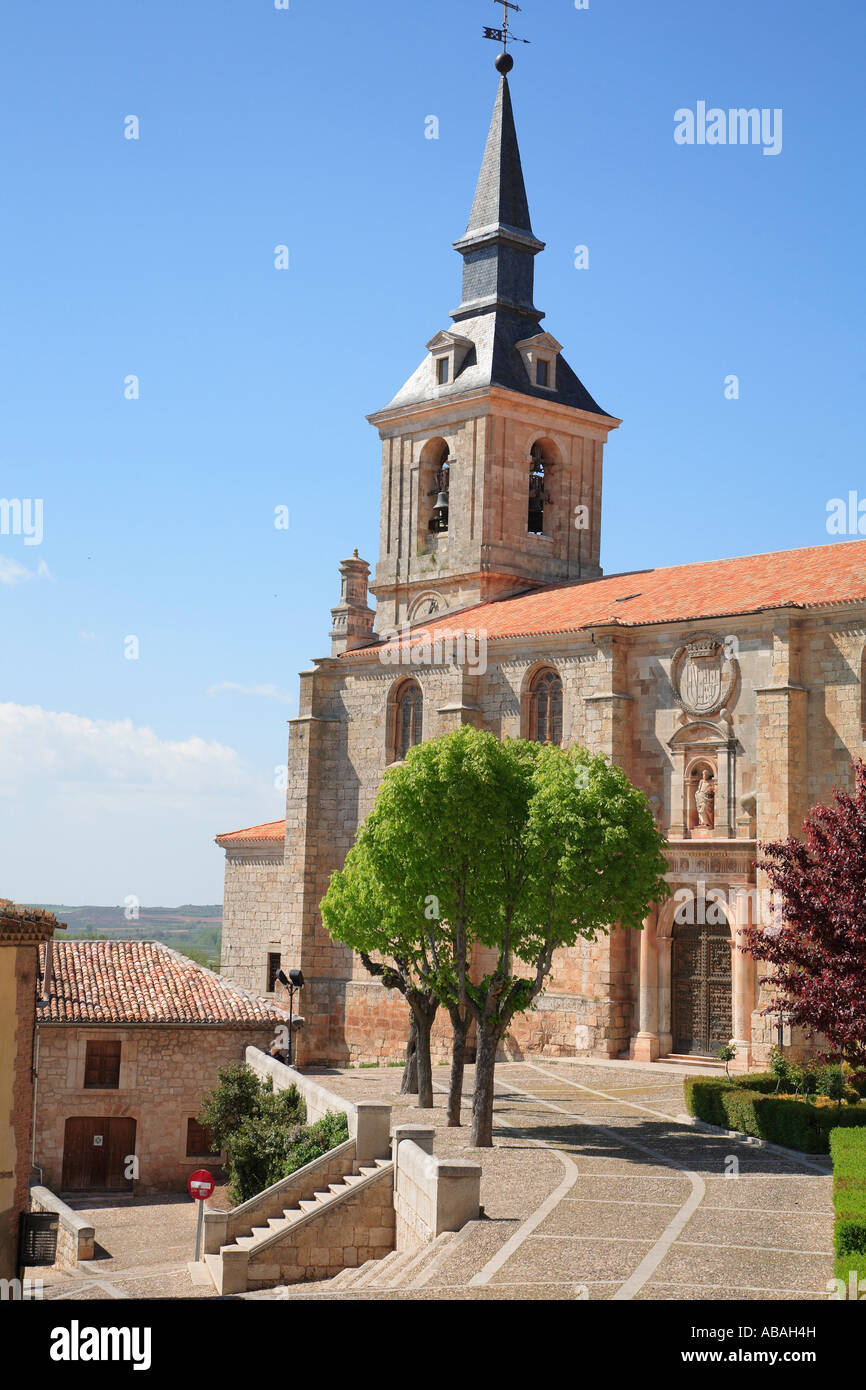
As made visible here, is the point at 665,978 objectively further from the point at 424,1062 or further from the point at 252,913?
the point at 252,913

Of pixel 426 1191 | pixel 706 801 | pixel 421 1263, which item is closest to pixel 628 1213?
pixel 426 1191

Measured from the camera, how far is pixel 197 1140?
112ft

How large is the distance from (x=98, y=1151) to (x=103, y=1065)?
1.92 metres

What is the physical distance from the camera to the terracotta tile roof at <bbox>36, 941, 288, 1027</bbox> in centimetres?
3425

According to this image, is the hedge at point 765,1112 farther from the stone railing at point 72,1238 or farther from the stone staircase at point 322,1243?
the stone railing at point 72,1238

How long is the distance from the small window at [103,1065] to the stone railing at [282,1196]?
10370 mm

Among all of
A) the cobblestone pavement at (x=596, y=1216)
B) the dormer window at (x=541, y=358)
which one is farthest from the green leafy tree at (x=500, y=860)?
the dormer window at (x=541, y=358)

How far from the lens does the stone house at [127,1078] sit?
3334 centimetres

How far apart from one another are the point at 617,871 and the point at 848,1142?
7.47 metres

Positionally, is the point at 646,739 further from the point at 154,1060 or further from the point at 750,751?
the point at 154,1060

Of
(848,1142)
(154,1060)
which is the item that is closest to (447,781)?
(848,1142)

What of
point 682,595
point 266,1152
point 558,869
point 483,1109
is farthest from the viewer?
point 682,595

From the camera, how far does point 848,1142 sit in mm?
→ 18000

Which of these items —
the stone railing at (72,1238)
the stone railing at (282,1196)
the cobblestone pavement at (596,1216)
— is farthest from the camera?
the stone railing at (72,1238)
